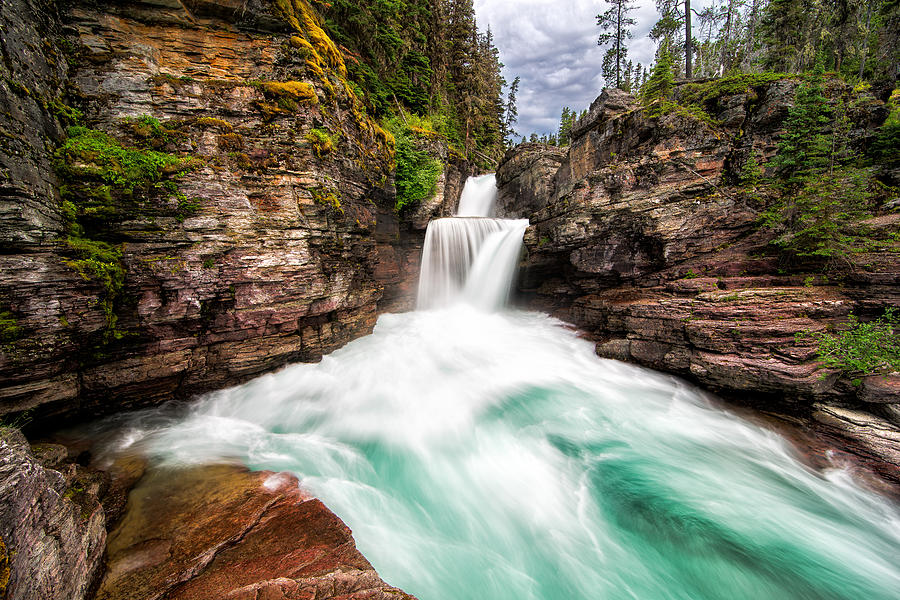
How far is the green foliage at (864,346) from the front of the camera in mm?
5762

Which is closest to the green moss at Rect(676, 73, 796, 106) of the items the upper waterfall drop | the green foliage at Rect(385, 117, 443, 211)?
the green foliage at Rect(385, 117, 443, 211)

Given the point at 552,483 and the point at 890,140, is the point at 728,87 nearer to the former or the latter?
the point at 890,140

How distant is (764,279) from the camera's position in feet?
25.3

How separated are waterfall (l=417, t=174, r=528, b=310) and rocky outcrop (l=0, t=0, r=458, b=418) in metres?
6.56

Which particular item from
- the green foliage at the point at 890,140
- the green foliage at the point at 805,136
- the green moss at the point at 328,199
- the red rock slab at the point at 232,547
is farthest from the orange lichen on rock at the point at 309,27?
the green foliage at the point at 890,140

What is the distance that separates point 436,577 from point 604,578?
2.31m

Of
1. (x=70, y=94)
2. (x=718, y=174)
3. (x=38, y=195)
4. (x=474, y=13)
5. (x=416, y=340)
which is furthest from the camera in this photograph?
(x=474, y=13)

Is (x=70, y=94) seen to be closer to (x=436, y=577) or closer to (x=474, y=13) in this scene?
(x=436, y=577)

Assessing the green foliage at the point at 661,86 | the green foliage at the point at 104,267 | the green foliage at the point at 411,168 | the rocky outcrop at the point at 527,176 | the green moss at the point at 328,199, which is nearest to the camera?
the green foliage at the point at 104,267

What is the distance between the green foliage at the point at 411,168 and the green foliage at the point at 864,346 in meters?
12.0

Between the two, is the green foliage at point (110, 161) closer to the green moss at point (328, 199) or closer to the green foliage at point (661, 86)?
the green moss at point (328, 199)

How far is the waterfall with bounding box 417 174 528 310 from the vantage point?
578 inches

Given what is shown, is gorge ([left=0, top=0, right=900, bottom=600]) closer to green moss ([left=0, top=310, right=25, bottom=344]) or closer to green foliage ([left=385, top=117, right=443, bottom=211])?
green moss ([left=0, top=310, right=25, bottom=344])

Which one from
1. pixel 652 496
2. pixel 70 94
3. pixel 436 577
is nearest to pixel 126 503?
pixel 436 577
